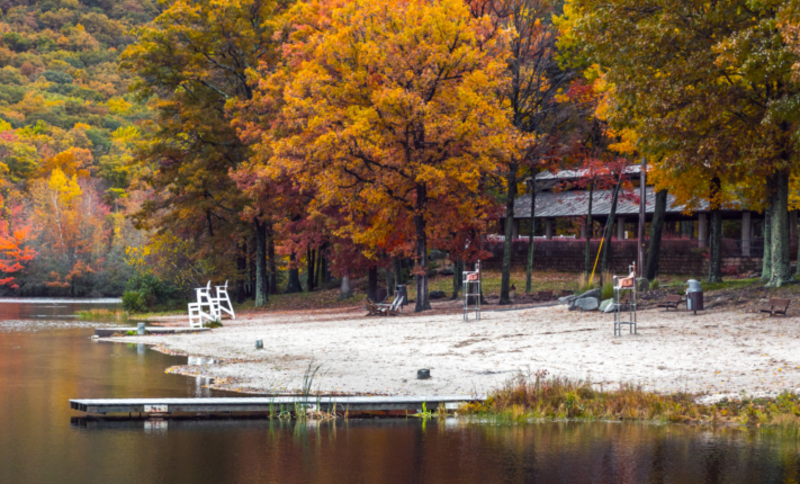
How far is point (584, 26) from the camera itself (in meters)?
26.9

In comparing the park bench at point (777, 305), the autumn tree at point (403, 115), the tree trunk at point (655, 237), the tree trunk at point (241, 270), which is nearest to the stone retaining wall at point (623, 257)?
the tree trunk at point (655, 237)

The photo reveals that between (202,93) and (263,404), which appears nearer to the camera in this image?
(263,404)

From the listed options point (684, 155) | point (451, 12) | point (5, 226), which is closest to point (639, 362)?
point (684, 155)

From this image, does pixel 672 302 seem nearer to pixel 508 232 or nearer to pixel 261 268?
pixel 508 232

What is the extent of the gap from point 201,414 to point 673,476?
715 cm

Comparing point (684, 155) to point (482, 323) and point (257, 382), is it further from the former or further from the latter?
point (257, 382)

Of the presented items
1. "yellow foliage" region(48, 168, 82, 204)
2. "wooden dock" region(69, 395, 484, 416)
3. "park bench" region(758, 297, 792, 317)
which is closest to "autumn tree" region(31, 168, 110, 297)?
"yellow foliage" region(48, 168, 82, 204)

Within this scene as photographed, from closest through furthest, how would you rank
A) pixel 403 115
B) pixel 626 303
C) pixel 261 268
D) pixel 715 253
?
1. pixel 626 303
2. pixel 403 115
3. pixel 715 253
4. pixel 261 268

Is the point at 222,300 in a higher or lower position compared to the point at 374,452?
higher

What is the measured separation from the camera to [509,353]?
18.9 metres

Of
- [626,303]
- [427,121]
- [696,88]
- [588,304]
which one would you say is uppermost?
[696,88]

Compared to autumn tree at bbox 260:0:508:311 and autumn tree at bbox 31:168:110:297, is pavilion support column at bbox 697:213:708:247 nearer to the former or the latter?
autumn tree at bbox 260:0:508:311

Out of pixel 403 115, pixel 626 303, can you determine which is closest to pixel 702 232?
pixel 626 303

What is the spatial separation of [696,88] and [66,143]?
91.7m
